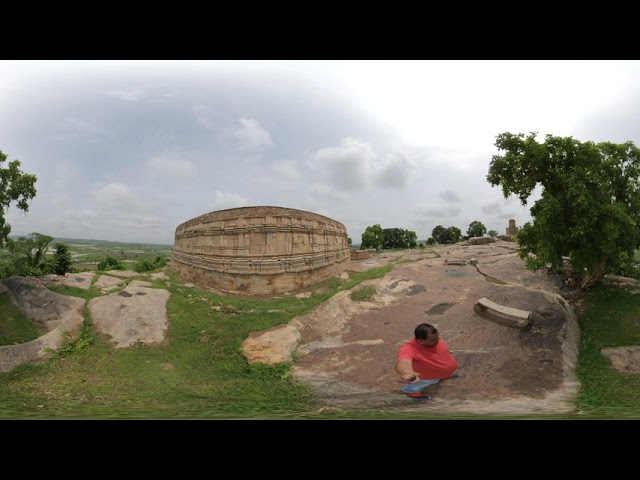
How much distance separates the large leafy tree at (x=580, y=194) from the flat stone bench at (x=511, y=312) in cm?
191

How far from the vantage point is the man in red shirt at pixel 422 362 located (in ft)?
8.04

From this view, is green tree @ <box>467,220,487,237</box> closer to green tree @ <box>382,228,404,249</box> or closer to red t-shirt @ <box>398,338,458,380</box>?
green tree @ <box>382,228,404,249</box>

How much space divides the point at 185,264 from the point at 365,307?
4.27 meters

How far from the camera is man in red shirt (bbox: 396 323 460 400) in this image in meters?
2.45

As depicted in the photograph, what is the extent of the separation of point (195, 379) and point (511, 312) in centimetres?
463

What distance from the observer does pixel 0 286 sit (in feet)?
12.8

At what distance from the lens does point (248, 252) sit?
598 centimetres

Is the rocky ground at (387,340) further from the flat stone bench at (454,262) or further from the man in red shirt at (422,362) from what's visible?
the flat stone bench at (454,262)

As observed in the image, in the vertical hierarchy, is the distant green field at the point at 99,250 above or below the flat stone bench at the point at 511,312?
above

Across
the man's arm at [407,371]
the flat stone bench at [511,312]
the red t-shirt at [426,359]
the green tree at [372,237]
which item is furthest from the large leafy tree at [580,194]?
the green tree at [372,237]

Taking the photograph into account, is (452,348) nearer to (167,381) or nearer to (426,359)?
(426,359)

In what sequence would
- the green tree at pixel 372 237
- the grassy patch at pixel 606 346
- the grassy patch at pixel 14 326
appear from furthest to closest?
the green tree at pixel 372 237, the grassy patch at pixel 14 326, the grassy patch at pixel 606 346

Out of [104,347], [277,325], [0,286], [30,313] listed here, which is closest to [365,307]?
[277,325]

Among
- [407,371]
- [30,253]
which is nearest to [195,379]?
[407,371]
